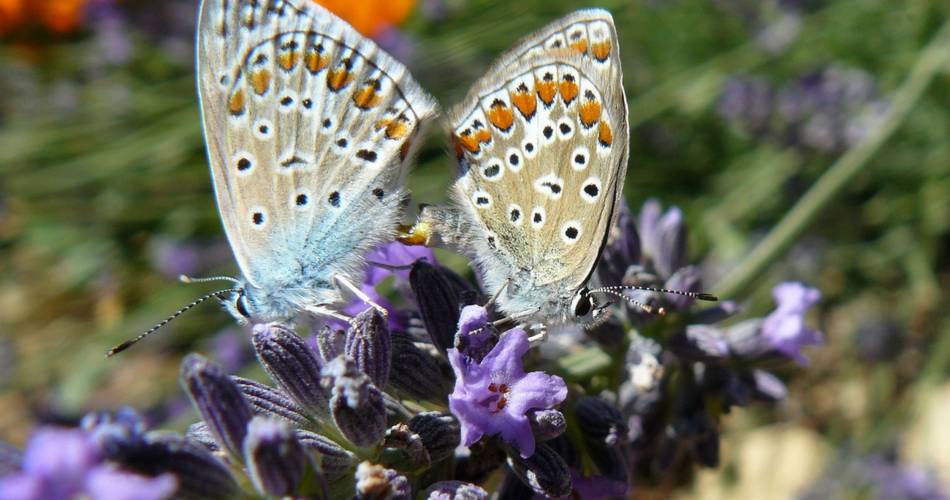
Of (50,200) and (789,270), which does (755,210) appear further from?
(50,200)

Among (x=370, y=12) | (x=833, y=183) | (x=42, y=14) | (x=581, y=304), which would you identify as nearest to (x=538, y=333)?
(x=581, y=304)

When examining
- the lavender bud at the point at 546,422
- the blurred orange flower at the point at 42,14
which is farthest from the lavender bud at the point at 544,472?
the blurred orange flower at the point at 42,14

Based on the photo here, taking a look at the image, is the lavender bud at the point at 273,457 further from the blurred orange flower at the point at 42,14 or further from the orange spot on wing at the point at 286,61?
the blurred orange flower at the point at 42,14

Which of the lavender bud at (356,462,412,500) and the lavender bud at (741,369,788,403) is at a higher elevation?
the lavender bud at (741,369,788,403)

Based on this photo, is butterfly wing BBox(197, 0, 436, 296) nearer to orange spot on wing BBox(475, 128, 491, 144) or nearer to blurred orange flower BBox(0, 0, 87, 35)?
orange spot on wing BBox(475, 128, 491, 144)

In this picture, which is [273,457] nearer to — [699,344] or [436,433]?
[436,433]

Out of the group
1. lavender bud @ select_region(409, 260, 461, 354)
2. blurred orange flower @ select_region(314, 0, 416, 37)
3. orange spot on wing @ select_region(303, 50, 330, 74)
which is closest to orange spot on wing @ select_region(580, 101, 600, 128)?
lavender bud @ select_region(409, 260, 461, 354)
